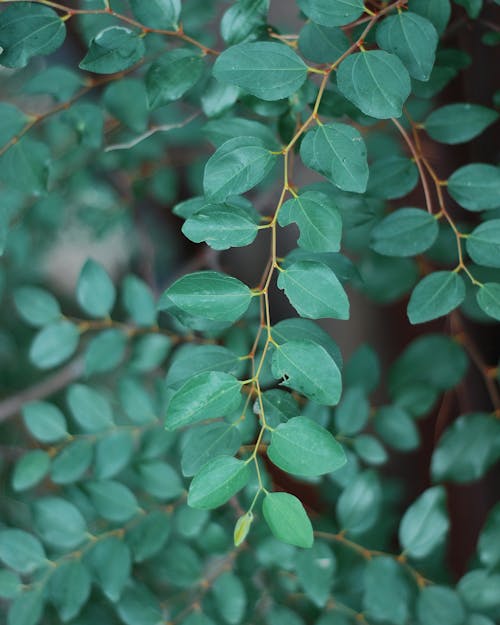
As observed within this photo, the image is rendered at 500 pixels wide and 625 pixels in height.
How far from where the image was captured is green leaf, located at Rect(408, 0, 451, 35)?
21.7 inches

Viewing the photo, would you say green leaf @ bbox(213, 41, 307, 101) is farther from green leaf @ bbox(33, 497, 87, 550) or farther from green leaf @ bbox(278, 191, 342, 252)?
green leaf @ bbox(33, 497, 87, 550)

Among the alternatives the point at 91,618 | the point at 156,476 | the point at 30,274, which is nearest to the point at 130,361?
the point at 156,476

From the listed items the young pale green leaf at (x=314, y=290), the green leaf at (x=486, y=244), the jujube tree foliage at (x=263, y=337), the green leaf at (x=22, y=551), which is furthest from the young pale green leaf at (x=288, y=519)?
the green leaf at (x=22, y=551)

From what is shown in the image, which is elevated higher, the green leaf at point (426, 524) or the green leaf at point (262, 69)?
the green leaf at point (262, 69)

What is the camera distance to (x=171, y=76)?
0.59m

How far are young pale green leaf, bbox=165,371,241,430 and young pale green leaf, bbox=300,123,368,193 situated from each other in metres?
0.15

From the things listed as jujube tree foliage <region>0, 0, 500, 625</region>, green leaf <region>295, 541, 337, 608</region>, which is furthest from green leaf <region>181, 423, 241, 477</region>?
green leaf <region>295, 541, 337, 608</region>

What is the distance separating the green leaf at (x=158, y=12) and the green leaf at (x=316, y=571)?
1.57 feet

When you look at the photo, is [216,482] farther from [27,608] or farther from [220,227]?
[27,608]

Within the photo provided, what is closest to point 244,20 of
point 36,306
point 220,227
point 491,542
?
point 220,227

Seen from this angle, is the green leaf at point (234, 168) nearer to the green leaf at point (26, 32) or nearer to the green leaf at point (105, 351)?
the green leaf at point (26, 32)

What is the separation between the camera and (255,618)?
78 cm

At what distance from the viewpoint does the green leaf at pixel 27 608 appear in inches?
26.6

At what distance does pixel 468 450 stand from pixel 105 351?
0.39 metres
